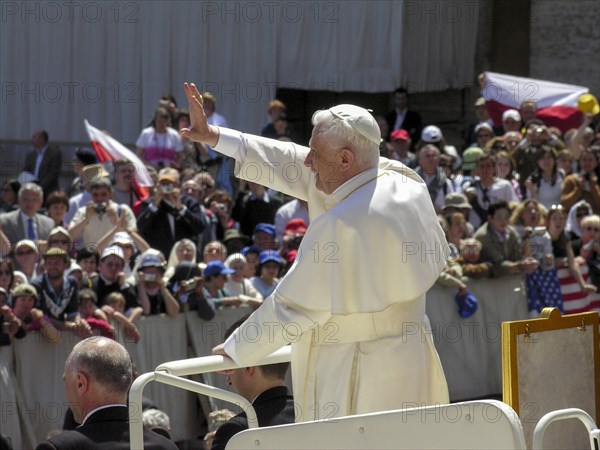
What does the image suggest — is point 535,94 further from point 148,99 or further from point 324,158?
point 324,158

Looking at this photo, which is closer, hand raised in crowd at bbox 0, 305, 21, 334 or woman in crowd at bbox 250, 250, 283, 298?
hand raised in crowd at bbox 0, 305, 21, 334

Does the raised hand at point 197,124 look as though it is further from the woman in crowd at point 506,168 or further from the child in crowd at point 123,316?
the woman in crowd at point 506,168

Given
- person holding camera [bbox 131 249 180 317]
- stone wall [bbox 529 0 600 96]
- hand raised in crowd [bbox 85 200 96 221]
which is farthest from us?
stone wall [bbox 529 0 600 96]

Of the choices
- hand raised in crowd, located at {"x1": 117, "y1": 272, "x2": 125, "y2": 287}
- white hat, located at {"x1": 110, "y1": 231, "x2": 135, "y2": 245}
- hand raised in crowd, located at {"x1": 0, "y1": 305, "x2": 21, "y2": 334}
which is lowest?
hand raised in crowd, located at {"x1": 0, "y1": 305, "x2": 21, "y2": 334}

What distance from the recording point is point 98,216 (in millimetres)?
10820

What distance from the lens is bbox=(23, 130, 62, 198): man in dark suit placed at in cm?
1384

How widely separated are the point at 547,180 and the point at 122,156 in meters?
4.27

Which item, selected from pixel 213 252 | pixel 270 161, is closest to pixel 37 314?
pixel 213 252

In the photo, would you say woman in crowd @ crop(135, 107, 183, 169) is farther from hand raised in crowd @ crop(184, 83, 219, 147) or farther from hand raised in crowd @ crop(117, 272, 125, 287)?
hand raised in crowd @ crop(184, 83, 219, 147)

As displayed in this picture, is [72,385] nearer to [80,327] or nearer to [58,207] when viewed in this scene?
[80,327]

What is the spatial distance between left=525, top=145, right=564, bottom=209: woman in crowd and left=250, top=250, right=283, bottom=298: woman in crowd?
380 cm

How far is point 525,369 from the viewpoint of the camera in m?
5.21

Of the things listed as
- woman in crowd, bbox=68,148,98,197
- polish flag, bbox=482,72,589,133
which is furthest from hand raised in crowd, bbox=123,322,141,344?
polish flag, bbox=482,72,589,133

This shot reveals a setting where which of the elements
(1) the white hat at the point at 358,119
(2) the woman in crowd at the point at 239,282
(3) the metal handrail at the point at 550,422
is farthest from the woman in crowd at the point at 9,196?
(3) the metal handrail at the point at 550,422
